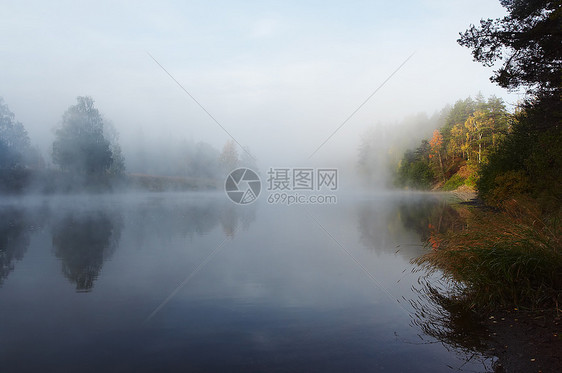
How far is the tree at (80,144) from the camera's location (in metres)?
56.2

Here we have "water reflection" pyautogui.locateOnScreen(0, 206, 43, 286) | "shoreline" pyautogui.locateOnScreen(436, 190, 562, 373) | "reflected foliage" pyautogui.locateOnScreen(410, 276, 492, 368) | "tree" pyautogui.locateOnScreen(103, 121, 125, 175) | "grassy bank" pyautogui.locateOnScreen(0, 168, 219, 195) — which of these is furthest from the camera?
"tree" pyautogui.locateOnScreen(103, 121, 125, 175)

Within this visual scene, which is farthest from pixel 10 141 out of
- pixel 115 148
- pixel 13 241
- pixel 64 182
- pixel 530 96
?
pixel 530 96

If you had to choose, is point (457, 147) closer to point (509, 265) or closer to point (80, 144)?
point (80, 144)

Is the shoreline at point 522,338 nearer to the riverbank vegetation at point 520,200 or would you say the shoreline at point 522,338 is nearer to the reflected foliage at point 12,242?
the riverbank vegetation at point 520,200

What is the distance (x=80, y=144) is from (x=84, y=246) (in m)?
50.0

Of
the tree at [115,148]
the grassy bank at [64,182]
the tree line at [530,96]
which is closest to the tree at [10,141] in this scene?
the grassy bank at [64,182]

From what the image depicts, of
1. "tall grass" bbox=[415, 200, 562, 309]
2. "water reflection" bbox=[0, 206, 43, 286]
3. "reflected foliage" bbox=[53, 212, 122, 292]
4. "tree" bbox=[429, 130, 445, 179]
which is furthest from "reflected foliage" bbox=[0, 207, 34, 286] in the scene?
"tree" bbox=[429, 130, 445, 179]

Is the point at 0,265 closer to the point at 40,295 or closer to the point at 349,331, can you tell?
the point at 40,295

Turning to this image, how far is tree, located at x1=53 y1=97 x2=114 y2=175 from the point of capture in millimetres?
56156

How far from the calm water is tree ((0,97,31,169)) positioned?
138 feet

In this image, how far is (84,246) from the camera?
12188mm

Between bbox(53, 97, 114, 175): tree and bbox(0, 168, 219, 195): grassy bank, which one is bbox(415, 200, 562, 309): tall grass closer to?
bbox(0, 168, 219, 195): grassy bank

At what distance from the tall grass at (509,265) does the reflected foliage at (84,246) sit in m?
6.53

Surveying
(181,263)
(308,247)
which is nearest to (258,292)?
(181,263)
